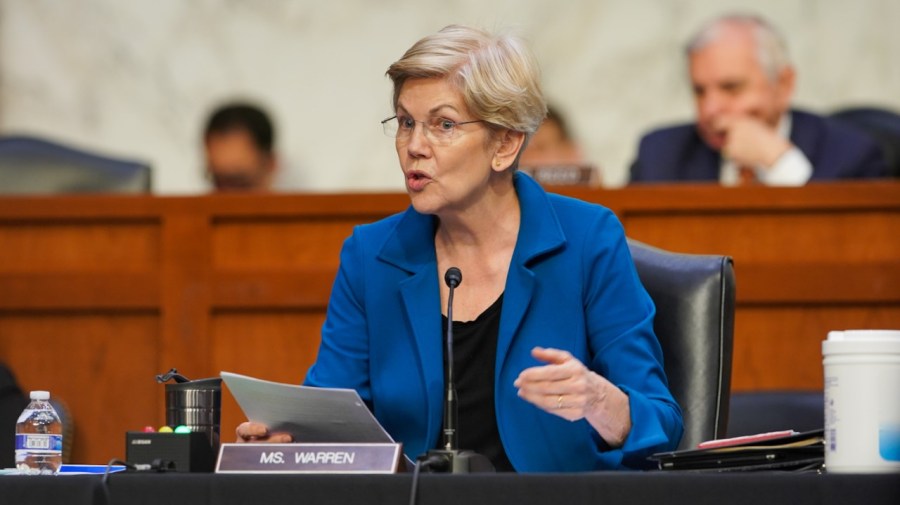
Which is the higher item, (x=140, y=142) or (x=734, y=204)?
(x=140, y=142)

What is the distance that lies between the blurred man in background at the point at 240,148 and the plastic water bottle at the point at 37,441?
3436mm

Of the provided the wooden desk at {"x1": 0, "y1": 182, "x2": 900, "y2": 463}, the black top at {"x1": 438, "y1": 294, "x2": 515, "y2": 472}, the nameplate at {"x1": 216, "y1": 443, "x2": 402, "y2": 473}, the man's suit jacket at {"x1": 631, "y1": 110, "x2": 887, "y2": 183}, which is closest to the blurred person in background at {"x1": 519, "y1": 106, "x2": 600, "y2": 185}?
the man's suit jacket at {"x1": 631, "y1": 110, "x2": 887, "y2": 183}

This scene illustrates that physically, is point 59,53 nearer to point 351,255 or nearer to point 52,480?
point 351,255

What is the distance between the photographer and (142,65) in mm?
6246

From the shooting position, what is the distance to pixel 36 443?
6.54 feet

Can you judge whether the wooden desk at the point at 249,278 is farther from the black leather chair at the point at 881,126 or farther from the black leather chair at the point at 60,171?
the black leather chair at the point at 881,126

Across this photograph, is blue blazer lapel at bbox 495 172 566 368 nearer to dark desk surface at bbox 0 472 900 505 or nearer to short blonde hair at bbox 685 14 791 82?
dark desk surface at bbox 0 472 900 505

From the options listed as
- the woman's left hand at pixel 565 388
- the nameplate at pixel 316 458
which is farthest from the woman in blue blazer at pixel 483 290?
the nameplate at pixel 316 458

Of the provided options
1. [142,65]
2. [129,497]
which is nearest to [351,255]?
[129,497]

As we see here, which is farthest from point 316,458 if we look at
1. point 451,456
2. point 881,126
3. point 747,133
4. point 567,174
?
point 881,126

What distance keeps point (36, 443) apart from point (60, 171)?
2.47 m

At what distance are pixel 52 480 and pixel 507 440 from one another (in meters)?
0.85

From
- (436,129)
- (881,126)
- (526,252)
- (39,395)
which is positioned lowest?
(39,395)

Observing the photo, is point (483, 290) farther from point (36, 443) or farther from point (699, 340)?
point (36, 443)
